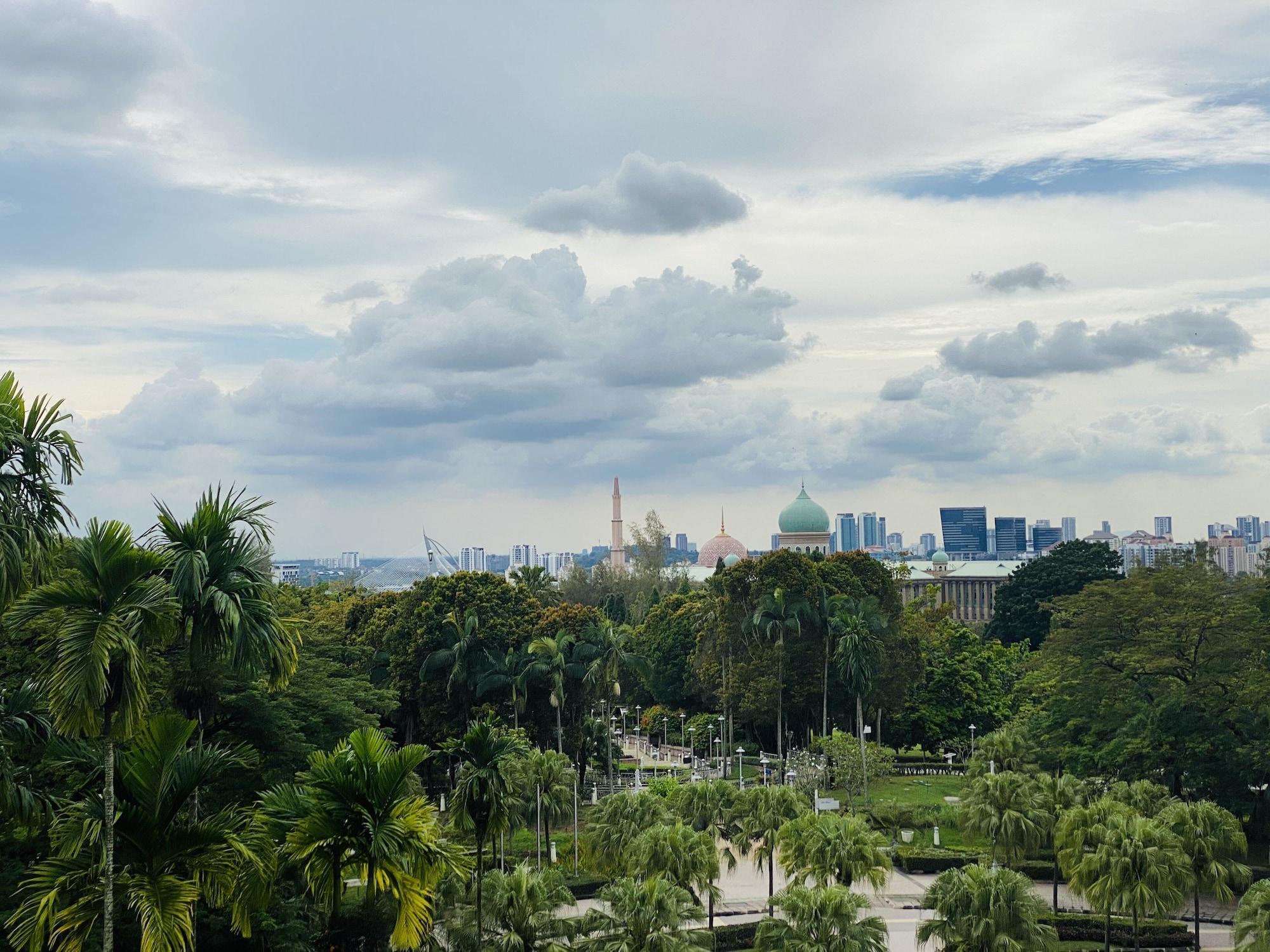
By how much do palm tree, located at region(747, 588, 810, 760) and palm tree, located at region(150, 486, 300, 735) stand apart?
39366mm

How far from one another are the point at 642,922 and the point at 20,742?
10.9 m

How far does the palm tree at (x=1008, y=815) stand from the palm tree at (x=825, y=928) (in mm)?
10437

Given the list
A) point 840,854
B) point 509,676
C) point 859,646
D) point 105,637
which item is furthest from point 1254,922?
point 509,676

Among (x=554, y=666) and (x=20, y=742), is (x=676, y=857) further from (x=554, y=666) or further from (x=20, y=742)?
(x=554, y=666)

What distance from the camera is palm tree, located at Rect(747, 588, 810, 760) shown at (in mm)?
54062

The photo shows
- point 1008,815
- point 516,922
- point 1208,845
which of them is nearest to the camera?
point 516,922

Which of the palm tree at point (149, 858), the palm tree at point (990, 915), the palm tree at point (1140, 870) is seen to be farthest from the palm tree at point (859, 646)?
the palm tree at point (149, 858)

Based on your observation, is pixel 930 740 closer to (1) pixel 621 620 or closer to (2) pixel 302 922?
(1) pixel 621 620

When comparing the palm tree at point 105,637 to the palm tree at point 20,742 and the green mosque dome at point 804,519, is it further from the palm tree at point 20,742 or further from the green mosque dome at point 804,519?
the green mosque dome at point 804,519

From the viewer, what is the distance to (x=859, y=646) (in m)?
48.5

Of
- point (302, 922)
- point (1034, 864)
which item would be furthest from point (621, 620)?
point (302, 922)

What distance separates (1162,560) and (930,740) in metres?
17.8

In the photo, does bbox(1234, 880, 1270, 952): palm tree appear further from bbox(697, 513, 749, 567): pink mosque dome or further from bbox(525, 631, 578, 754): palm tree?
bbox(697, 513, 749, 567): pink mosque dome

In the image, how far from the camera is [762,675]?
5494cm
